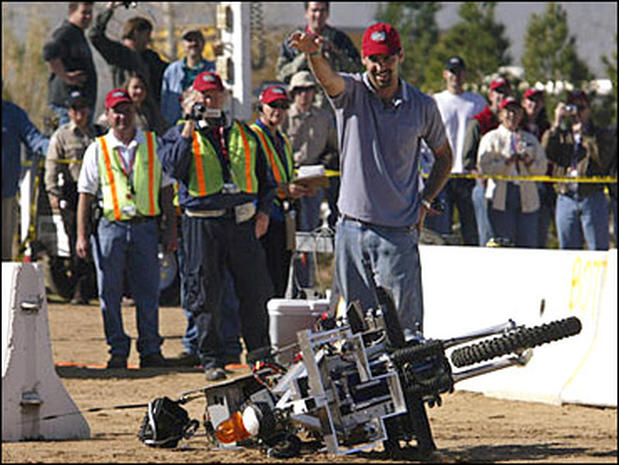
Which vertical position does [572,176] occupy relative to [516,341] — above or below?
below

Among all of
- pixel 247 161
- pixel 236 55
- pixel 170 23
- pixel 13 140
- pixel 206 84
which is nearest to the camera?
pixel 206 84

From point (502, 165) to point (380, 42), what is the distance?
8049 millimetres

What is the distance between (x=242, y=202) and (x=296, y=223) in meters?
3.05

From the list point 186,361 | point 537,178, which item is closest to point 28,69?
point 537,178

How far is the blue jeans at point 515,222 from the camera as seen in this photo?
16.7 metres

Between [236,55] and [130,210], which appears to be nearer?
Result: [130,210]

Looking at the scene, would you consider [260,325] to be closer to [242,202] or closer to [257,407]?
[242,202]

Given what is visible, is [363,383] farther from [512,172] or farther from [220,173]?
[512,172]

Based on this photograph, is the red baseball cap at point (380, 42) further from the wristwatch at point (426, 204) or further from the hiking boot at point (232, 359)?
the hiking boot at point (232, 359)

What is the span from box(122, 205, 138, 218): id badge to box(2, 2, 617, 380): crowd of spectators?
0.01 m

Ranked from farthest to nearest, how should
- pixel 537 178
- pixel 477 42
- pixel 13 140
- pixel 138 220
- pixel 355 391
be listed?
pixel 477 42 < pixel 537 178 < pixel 13 140 < pixel 138 220 < pixel 355 391

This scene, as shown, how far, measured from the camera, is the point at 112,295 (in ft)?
43.9

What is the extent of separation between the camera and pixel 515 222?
55.3 ft

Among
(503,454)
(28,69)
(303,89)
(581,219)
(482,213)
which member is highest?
(303,89)
